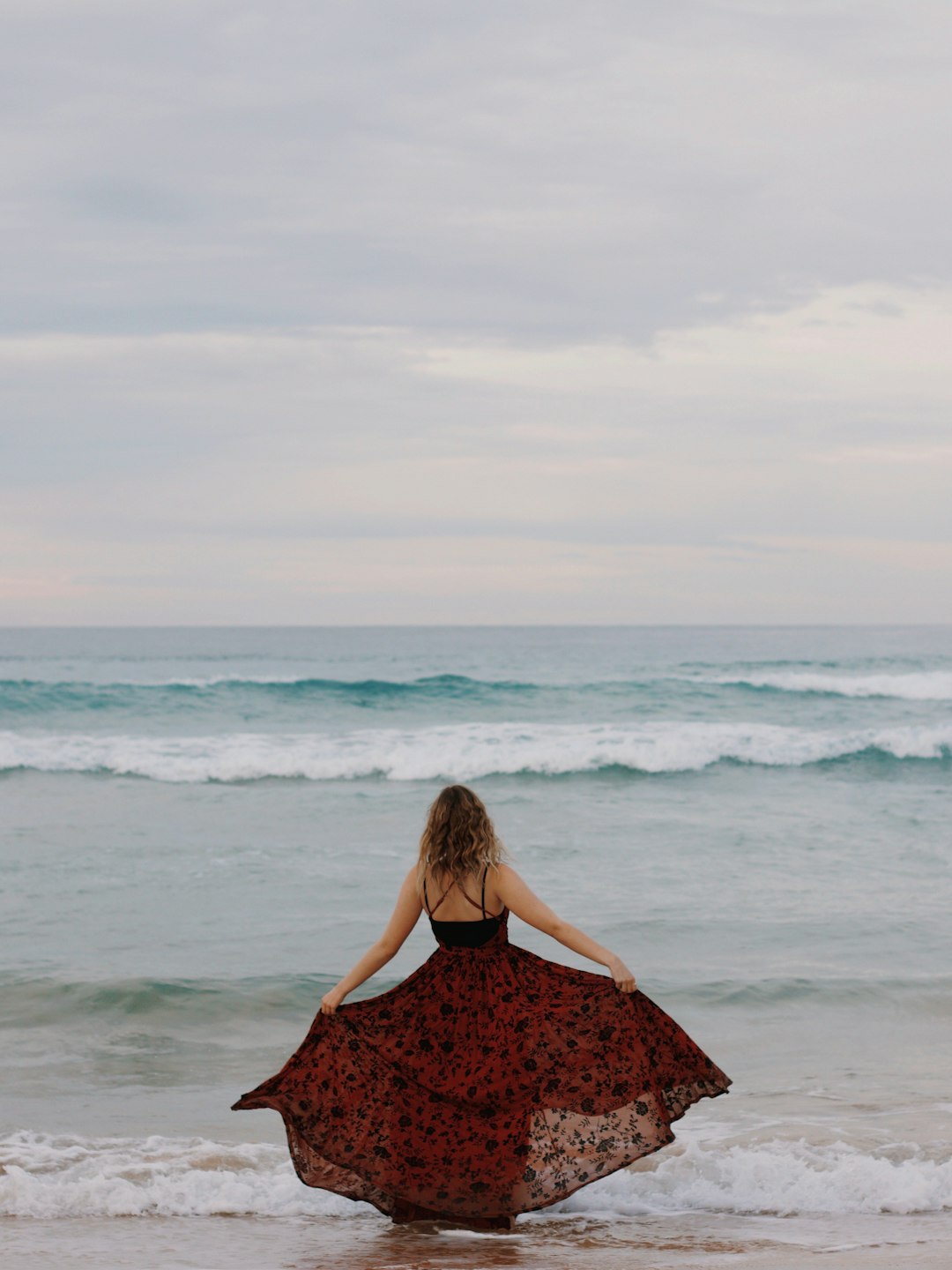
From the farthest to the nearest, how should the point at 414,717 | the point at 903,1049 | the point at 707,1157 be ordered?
the point at 414,717 < the point at 903,1049 < the point at 707,1157

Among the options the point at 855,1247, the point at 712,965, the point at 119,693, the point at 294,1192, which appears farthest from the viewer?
the point at 119,693

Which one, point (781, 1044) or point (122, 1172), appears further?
point (781, 1044)

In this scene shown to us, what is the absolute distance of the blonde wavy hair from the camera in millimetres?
4094

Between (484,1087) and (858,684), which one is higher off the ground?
(858,684)

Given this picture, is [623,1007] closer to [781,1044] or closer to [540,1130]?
[540,1130]

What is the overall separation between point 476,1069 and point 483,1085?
6 cm

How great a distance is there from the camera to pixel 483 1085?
4191mm

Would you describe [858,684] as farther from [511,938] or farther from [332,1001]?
[332,1001]

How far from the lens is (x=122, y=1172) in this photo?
5023 mm

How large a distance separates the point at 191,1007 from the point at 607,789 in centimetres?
1066

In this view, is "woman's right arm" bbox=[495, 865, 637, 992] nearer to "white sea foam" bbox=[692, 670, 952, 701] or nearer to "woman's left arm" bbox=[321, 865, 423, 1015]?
"woman's left arm" bbox=[321, 865, 423, 1015]

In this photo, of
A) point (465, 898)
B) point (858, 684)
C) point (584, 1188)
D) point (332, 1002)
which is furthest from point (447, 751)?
point (858, 684)

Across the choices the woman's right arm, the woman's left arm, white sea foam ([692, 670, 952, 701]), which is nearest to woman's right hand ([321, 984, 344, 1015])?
the woman's left arm

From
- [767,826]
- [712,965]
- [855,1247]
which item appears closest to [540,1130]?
[855,1247]
